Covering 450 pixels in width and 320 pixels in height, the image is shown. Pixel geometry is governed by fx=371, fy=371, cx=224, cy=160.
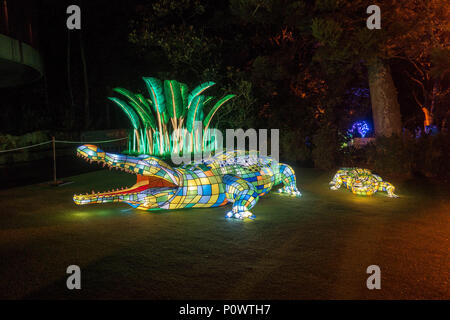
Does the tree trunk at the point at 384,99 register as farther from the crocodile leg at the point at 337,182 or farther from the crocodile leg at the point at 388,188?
the crocodile leg at the point at 388,188

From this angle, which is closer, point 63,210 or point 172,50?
point 63,210

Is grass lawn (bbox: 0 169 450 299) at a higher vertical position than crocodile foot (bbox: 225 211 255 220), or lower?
lower

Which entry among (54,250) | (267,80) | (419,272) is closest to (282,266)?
(419,272)

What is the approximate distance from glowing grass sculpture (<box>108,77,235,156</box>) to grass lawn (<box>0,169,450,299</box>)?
9604 millimetres

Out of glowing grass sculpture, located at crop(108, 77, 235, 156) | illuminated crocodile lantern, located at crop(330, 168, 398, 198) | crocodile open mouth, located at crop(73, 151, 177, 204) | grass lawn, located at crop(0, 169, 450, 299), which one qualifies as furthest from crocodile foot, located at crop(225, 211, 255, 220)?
glowing grass sculpture, located at crop(108, 77, 235, 156)

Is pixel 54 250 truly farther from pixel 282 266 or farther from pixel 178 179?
pixel 282 266

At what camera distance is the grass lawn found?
3.72 metres

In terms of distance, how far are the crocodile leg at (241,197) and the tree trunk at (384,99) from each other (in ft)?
31.5

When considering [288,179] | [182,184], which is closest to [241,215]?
[182,184]

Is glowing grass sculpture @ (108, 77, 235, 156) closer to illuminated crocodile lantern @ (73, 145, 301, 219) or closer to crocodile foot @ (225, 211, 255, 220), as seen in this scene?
illuminated crocodile lantern @ (73, 145, 301, 219)

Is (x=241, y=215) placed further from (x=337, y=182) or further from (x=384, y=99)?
(x=384, y=99)
